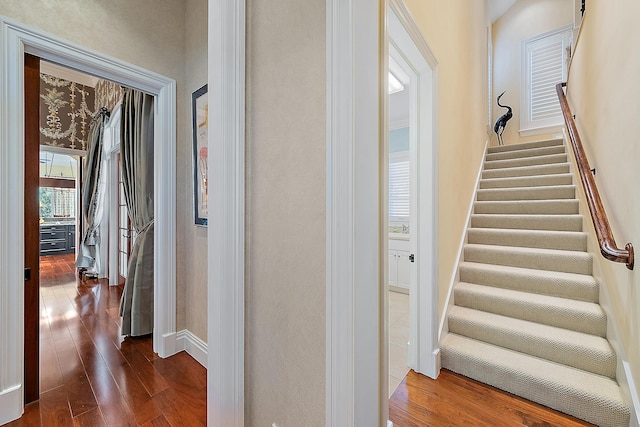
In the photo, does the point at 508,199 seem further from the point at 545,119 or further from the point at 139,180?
the point at 139,180

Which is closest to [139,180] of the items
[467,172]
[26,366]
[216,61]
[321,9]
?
[26,366]

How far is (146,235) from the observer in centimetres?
247

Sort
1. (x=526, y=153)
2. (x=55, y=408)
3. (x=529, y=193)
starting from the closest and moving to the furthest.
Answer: (x=55, y=408)
(x=529, y=193)
(x=526, y=153)

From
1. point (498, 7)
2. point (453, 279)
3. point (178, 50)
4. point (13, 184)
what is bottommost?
point (453, 279)

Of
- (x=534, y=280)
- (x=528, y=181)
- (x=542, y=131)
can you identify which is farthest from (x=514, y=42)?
(x=534, y=280)

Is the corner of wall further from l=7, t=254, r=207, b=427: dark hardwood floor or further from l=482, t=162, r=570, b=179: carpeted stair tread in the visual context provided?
l=7, t=254, r=207, b=427: dark hardwood floor

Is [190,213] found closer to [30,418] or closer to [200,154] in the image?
[200,154]

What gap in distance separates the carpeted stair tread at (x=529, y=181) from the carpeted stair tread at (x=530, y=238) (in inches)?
38.6

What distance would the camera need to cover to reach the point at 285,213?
1028mm

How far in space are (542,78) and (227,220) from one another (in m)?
6.68

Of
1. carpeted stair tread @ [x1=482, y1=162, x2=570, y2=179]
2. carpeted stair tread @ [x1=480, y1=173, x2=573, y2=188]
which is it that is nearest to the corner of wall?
carpeted stair tread @ [x1=480, y1=173, x2=573, y2=188]

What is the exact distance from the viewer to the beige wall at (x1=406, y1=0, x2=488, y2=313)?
2156mm

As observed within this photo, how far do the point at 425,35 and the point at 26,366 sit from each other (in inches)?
135

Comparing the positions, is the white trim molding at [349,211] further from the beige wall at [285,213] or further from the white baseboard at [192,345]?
the white baseboard at [192,345]
